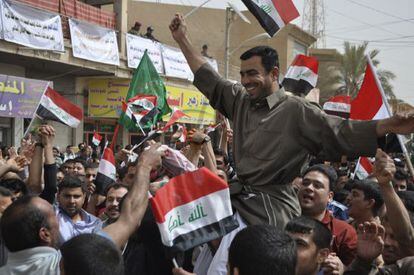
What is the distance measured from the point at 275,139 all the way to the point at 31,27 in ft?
41.7

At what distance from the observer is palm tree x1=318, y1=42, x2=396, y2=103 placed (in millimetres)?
35062

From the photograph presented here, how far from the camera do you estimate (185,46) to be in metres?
3.47

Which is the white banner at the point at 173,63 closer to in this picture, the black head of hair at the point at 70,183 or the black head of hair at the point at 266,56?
the black head of hair at the point at 70,183

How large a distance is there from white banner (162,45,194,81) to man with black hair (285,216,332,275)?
54.5ft

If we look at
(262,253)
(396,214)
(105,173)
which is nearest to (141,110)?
(105,173)

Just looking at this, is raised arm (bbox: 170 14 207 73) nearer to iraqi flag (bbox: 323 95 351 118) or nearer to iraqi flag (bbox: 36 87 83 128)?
iraqi flag (bbox: 36 87 83 128)

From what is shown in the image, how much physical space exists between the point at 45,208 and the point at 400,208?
1952 mm

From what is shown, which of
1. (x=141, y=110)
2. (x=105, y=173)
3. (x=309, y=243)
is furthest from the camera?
(x=141, y=110)

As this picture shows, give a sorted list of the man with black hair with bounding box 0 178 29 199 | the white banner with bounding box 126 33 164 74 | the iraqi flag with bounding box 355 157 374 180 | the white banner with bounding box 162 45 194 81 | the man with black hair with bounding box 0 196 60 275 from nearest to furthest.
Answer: the man with black hair with bounding box 0 196 60 275 < the man with black hair with bounding box 0 178 29 199 < the iraqi flag with bounding box 355 157 374 180 < the white banner with bounding box 126 33 164 74 < the white banner with bounding box 162 45 194 81

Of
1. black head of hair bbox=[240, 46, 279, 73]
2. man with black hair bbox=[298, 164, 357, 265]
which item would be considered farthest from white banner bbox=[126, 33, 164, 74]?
black head of hair bbox=[240, 46, 279, 73]

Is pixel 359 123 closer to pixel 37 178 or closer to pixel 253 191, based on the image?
pixel 253 191

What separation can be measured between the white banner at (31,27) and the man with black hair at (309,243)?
1209cm

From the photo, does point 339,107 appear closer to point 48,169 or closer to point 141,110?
point 141,110

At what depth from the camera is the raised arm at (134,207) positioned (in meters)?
2.78
